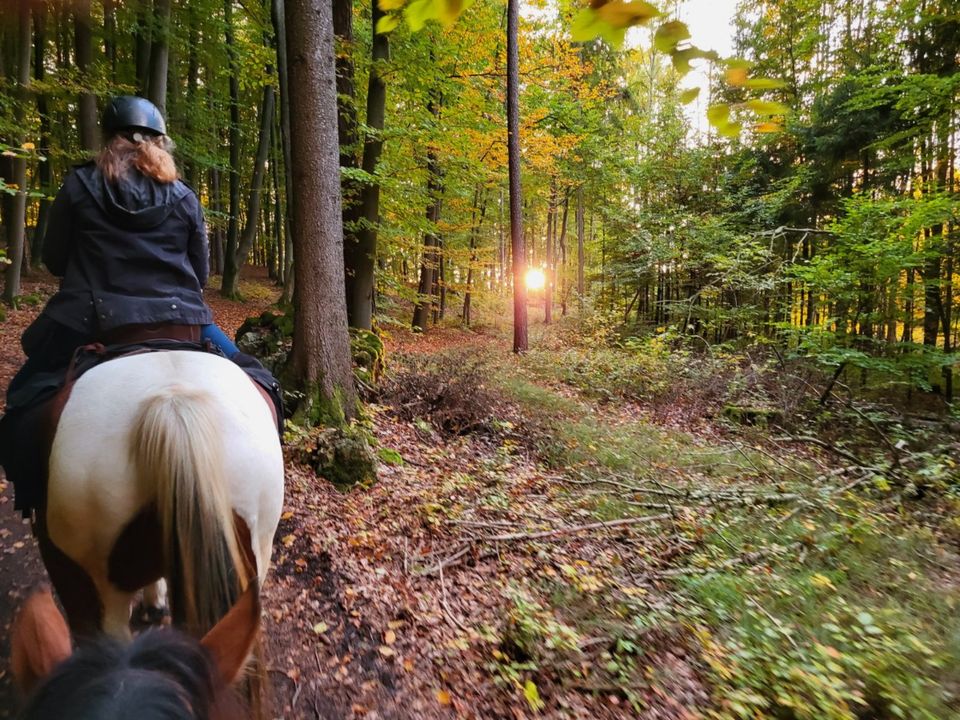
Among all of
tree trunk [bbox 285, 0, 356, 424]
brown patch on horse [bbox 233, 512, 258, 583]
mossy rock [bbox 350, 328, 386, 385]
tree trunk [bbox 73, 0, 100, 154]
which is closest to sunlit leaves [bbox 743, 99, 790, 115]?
brown patch on horse [bbox 233, 512, 258, 583]

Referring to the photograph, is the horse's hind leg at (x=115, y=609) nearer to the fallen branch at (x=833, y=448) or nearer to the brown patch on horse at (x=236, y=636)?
the brown patch on horse at (x=236, y=636)

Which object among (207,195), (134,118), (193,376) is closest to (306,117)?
(134,118)

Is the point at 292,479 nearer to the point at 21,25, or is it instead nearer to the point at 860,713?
the point at 860,713

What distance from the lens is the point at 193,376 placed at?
1.79 m

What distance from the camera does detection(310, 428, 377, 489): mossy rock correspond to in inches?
181

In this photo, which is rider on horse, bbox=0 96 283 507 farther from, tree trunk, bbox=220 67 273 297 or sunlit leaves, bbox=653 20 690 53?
tree trunk, bbox=220 67 273 297

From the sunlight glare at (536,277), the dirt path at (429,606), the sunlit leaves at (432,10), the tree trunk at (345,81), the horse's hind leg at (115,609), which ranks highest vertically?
the tree trunk at (345,81)

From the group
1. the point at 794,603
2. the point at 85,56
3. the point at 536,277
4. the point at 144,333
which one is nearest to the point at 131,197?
the point at 144,333

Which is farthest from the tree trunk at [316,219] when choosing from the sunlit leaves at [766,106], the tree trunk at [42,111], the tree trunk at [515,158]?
the tree trunk at [42,111]

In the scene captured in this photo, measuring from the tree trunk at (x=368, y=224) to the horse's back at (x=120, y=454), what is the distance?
21.6 feet

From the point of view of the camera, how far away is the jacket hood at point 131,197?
7.22ft

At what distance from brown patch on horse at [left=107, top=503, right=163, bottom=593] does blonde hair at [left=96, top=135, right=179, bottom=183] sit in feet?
5.30

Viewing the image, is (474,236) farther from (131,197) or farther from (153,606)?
(153,606)

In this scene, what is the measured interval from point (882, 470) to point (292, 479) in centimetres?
645
